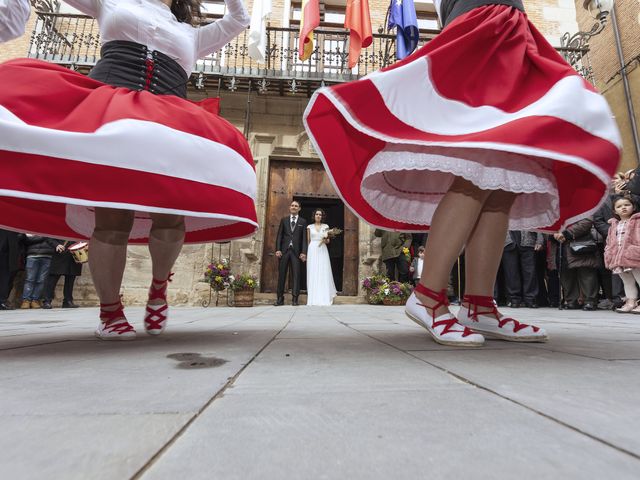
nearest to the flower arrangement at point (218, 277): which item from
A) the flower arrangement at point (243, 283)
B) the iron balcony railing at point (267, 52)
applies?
the flower arrangement at point (243, 283)

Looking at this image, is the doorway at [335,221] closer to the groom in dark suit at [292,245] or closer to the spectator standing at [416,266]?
the groom in dark suit at [292,245]

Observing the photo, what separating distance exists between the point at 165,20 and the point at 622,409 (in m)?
1.98

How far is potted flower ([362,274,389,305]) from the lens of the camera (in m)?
6.89

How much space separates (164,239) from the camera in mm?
1630

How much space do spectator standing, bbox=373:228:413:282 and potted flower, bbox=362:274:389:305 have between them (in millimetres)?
345

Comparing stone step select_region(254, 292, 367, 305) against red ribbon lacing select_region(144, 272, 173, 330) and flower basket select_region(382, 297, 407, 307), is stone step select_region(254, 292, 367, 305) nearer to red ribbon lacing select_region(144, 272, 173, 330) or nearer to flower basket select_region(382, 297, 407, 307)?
flower basket select_region(382, 297, 407, 307)

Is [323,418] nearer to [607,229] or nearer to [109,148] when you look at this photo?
[109,148]

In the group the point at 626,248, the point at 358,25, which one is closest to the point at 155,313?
the point at 626,248

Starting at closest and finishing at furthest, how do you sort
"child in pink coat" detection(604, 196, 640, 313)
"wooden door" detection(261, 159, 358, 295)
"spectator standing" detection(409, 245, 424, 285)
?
"child in pink coat" detection(604, 196, 640, 313) < "spectator standing" detection(409, 245, 424, 285) < "wooden door" detection(261, 159, 358, 295)

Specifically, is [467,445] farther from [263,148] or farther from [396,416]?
[263,148]

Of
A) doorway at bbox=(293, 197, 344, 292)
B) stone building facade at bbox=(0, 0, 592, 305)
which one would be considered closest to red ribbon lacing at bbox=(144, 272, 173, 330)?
stone building facade at bbox=(0, 0, 592, 305)

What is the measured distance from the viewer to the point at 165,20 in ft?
5.39

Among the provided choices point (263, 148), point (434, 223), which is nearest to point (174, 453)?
point (434, 223)

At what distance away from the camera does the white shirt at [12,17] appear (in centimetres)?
122
